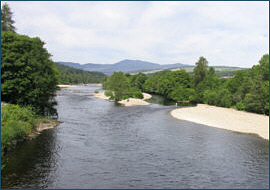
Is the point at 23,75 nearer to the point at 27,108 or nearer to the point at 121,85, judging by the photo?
the point at 27,108

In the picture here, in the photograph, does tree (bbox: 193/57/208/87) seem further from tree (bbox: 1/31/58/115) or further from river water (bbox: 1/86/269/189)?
tree (bbox: 1/31/58/115)

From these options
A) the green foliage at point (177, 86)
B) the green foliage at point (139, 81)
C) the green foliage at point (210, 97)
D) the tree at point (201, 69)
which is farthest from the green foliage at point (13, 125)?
the green foliage at point (139, 81)

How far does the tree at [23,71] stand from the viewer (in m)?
40.2

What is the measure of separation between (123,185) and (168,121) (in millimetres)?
31579

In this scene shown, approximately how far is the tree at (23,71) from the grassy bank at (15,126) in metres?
3.27

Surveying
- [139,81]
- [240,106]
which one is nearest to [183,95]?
[240,106]

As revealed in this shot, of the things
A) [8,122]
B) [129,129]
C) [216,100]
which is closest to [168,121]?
[129,129]

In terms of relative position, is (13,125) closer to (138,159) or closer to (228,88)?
(138,159)

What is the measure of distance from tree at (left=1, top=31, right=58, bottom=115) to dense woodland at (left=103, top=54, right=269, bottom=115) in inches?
2130

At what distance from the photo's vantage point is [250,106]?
69.1 m

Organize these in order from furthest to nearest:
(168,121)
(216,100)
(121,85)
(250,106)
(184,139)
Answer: (121,85) → (216,100) → (250,106) → (168,121) → (184,139)

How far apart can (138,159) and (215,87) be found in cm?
7613

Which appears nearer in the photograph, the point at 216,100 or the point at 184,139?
the point at 184,139

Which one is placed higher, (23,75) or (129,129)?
(23,75)
